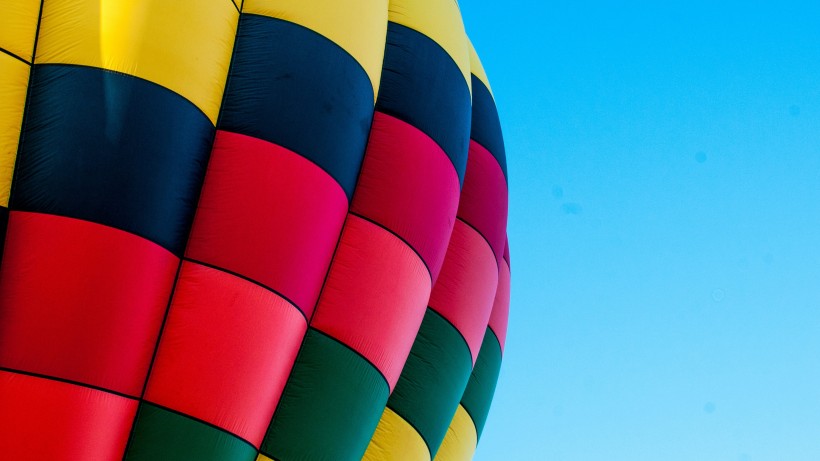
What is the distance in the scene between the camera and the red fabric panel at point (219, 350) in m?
3.29

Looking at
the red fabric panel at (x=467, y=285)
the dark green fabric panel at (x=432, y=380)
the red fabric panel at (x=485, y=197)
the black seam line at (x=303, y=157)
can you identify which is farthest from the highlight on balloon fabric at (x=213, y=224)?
the red fabric panel at (x=485, y=197)

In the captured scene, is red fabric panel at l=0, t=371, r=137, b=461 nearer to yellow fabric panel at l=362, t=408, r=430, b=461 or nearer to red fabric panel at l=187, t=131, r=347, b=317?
red fabric panel at l=187, t=131, r=347, b=317

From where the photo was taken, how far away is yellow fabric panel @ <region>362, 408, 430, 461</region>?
411 cm

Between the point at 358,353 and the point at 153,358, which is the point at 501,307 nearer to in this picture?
the point at 358,353

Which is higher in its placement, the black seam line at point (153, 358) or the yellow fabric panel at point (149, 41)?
the yellow fabric panel at point (149, 41)

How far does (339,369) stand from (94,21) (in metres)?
1.42

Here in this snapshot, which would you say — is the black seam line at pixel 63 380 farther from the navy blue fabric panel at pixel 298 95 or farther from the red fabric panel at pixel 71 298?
the navy blue fabric panel at pixel 298 95

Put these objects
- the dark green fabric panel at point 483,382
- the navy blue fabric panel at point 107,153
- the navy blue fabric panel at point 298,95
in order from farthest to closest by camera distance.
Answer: the dark green fabric panel at point 483,382 → the navy blue fabric panel at point 298,95 → the navy blue fabric panel at point 107,153

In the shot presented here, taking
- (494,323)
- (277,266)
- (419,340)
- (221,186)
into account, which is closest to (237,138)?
(221,186)

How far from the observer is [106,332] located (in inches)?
123

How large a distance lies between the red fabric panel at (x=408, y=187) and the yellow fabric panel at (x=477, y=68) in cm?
117

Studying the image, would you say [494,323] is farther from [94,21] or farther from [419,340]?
[94,21]

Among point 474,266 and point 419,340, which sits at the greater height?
point 474,266

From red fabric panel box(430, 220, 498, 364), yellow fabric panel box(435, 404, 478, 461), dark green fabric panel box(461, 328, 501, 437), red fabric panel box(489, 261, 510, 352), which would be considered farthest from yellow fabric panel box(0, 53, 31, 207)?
red fabric panel box(489, 261, 510, 352)
